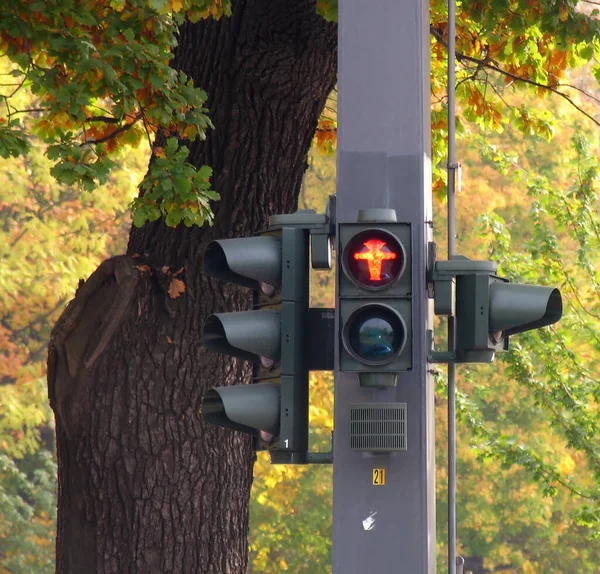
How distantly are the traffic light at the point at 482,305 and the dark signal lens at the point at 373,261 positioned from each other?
1.00 feet

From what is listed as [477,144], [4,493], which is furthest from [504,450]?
[4,493]

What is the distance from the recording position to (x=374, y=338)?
519 cm

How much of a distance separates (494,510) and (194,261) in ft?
65.5

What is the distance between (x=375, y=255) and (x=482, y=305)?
0.47 m

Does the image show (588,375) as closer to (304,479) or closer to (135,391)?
(135,391)

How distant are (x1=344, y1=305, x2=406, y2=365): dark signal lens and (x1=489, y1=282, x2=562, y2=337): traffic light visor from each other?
438 mm

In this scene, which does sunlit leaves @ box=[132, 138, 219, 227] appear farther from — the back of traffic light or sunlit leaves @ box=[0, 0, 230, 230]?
the back of traffic light

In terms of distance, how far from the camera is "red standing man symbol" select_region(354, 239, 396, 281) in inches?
206

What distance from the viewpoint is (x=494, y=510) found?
2750cm

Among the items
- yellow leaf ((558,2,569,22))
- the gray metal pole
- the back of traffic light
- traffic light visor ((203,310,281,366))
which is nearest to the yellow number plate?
the gray metal pole

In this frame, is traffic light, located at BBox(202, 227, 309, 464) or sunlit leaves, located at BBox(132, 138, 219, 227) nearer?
traffic light, located at BBox(202, 227, 309, 464)

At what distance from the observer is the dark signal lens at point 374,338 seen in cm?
518

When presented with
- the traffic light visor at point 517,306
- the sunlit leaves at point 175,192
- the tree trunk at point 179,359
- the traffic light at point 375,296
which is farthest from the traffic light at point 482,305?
the tree trunk at point 179,359

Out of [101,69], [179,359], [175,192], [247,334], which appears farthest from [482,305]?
[179,359]
